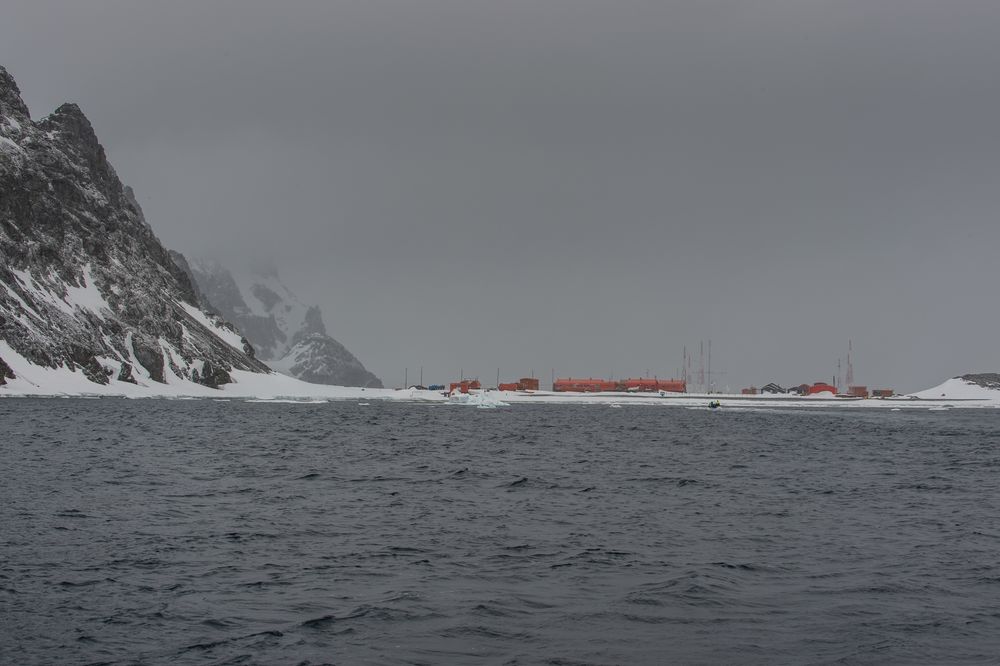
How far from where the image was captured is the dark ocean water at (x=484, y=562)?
17594mm

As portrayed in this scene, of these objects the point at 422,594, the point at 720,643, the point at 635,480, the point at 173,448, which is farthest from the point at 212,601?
the point at 173,448

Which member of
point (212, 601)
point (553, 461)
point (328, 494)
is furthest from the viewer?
point (553, 461)

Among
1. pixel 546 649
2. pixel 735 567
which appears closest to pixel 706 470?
pixel 735 567

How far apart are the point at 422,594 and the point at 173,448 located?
41832 millimetres

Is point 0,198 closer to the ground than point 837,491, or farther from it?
farther from it

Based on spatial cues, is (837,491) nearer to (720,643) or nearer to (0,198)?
(720,643)

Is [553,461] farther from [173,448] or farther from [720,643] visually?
[720,643]

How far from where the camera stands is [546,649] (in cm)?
1728

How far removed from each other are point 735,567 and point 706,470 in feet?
93.3

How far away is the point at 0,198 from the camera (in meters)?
184

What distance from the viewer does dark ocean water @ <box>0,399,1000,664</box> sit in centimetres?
1759

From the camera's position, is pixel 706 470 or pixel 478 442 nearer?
pixel 706 470

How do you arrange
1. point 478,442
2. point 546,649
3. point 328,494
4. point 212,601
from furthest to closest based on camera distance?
1. point 478,442
2. point 328,494
3. point 212,601
4. point 546,649

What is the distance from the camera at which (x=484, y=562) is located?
2506 centimetres
